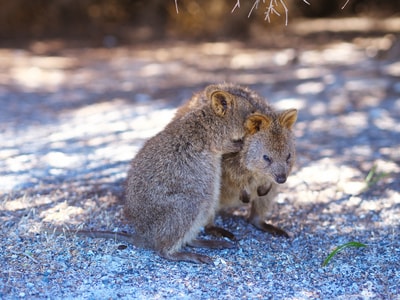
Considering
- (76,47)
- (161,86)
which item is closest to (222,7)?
(76,47)

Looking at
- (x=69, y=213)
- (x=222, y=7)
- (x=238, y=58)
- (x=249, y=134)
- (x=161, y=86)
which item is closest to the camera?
(x=249, y=134)

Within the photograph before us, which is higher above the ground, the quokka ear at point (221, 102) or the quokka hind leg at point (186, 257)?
the quokka ear at point (221, 102)

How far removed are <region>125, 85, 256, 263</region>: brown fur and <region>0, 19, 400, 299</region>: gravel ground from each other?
221 mm

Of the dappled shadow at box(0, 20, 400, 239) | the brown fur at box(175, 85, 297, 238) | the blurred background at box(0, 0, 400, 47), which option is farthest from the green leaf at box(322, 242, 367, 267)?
the blurred background at box(0, 0, 400, 47)

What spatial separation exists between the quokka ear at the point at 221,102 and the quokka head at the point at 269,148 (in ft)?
0.70

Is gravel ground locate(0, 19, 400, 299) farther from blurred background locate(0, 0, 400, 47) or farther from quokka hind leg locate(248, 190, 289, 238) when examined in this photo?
blurred background locate(0, 0, 400, 47)

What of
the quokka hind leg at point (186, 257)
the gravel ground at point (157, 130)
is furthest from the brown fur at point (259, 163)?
the quokka hind leg at point (186, 257)

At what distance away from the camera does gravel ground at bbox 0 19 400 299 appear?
4.36m

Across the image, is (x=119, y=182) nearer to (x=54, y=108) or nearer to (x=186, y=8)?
(x=54, y=108)

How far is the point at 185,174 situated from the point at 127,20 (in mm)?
11686

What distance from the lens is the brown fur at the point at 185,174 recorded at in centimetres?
464

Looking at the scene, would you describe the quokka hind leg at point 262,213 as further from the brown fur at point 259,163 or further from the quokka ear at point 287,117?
the quokka ear at point 287,117

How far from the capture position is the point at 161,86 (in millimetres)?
10609

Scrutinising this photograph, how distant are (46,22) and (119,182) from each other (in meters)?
10.1
